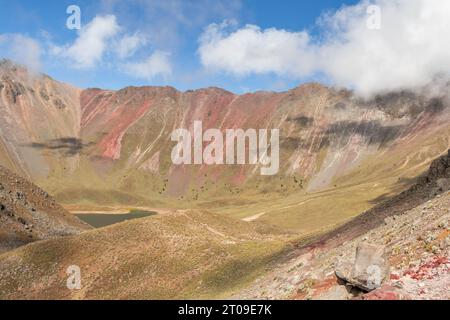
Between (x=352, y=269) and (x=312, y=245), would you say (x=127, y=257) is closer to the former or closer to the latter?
(x=312, y=245)

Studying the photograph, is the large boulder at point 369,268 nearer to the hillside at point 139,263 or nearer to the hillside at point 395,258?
the hillside at point 395,258

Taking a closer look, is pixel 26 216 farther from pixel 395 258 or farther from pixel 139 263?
pixel 395 258

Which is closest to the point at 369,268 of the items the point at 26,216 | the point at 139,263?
the point at 139,263

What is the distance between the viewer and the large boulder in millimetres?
21775

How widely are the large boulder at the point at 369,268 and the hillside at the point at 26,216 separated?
66.2 meters

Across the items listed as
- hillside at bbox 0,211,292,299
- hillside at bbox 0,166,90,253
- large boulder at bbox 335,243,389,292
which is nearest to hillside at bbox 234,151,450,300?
large boulder at bbox 335,243,389,292

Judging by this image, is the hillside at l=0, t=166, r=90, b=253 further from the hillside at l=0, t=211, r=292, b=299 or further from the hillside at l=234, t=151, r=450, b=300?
the hillside at l=234, t=151, r=450, b=300

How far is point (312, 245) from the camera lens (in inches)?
1916

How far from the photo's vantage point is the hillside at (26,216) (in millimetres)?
79188

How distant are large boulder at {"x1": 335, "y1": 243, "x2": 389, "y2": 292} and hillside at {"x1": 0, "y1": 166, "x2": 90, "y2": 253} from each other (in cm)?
6622

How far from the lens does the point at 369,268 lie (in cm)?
2200

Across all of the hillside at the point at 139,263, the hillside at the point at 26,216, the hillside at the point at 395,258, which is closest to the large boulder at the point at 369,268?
the hillside at the point at 395,258

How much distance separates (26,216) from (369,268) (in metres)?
83.0
